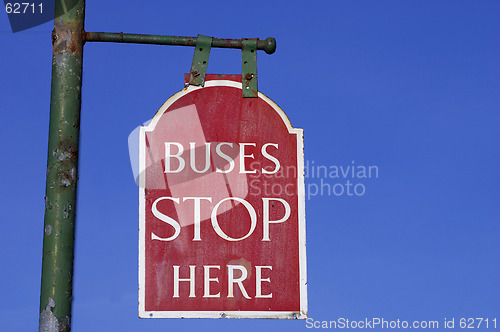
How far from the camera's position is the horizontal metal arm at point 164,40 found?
13.6 feet

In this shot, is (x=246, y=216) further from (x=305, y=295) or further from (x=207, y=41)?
(x=207, y=41)

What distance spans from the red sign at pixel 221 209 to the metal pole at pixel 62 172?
42 cm

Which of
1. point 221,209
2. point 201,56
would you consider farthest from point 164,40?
point 221,209

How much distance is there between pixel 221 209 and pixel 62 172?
0.90m

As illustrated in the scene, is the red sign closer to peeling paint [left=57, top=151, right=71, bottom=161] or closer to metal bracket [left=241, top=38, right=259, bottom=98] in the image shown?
metal bracket [left=241, top=38, right=259, bottom=98]

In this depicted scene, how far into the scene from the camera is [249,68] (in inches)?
171

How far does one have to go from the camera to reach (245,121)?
427 centimetres

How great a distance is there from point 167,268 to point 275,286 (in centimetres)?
61

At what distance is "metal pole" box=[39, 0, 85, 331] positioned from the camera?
3.65 m

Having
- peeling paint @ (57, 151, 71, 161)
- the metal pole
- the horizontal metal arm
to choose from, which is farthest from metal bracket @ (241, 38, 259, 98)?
peeling paint @ (57, 151, 71, 161)

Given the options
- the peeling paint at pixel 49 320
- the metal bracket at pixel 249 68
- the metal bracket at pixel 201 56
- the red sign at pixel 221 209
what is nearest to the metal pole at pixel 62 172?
the peeling paint at pixel 49 320

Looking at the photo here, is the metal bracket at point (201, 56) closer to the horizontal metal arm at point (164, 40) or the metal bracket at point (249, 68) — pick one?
the horizontal metal arm at point (164, 40)

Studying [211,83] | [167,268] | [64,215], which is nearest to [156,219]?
[167,268]

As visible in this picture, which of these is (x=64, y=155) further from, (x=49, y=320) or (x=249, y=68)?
(x=249, y=68)
